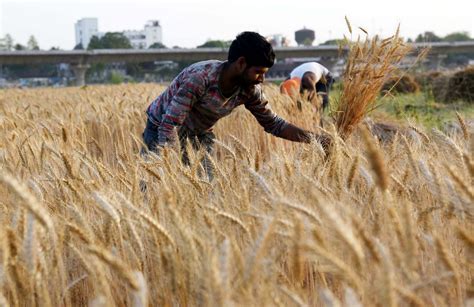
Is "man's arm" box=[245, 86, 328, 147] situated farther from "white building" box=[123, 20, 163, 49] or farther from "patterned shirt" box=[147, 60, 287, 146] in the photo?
"white building" box=[123, 20, 163, 49]

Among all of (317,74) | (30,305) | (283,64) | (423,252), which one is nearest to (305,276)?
(423,252)

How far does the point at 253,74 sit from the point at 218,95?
34cm

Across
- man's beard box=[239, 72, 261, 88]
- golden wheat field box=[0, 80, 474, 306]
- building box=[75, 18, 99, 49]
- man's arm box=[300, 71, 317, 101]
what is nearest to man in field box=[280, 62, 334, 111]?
man's arm box=[300, 71, 317, 101]

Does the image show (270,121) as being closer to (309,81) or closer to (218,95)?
(218,95)

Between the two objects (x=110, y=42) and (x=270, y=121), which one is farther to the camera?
(x=110, y=42)

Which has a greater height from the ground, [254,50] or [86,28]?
[86,28]

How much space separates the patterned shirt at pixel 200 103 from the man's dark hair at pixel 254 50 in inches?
10.3

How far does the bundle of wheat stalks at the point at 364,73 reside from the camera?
10.6 feet

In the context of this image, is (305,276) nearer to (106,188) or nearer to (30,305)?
(30,305)

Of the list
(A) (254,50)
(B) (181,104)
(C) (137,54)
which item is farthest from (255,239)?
(C) (137,54)

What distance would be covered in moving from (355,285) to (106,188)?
1.22m

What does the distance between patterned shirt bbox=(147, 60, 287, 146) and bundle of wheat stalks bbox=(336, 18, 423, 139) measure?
47cm

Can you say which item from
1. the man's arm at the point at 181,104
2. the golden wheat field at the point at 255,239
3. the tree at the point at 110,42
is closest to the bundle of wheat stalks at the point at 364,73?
the man's arm at the point at 181,104

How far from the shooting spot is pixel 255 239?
139 centimetres
